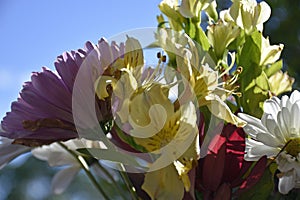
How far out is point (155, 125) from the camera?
37cm

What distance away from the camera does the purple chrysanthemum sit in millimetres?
368

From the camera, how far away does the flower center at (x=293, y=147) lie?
0.40 meters

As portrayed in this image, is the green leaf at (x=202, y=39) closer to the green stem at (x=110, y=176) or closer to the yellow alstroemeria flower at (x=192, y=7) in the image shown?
the yellow alstroemeria flower at (x=192, y=7)

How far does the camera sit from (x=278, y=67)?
466mm

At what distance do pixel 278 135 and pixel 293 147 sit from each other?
0.02 metres

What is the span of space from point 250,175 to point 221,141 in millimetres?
30

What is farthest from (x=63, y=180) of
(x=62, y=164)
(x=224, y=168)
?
(x=224, y=168)

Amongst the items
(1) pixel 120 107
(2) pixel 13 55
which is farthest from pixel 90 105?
(2) pixel 13 55

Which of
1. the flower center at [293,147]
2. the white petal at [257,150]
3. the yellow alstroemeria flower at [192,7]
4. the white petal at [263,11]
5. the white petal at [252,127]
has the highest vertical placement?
the yellow alstroemeria flower at [192,7]

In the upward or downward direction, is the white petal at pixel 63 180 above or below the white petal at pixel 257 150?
above

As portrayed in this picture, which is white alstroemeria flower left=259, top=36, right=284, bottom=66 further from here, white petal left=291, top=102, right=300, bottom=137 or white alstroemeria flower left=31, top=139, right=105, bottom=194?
white alstroemeria flower left=31, top=139, right=105, bottom=194

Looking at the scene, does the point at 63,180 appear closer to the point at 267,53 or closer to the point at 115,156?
the point at 115,156

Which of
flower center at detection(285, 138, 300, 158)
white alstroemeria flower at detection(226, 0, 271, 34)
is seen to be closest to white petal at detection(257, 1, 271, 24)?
white alstroemeria flower at detection(226, 0, 271, 34)

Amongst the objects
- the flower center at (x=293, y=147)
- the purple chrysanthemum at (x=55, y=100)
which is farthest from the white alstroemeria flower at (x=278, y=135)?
the purple chrysanthemum at (x=55, y=100)
